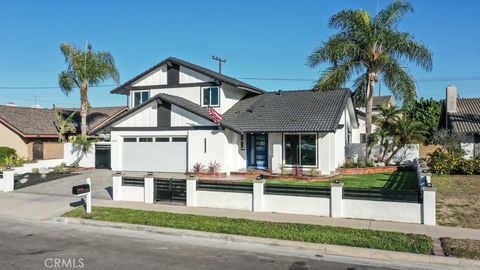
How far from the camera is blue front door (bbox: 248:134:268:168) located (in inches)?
933

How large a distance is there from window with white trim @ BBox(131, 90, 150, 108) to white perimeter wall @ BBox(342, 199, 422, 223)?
17.4m

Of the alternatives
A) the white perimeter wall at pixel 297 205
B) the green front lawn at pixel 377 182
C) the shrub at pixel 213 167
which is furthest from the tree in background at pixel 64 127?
the white perimeter wall at pixel 297 205

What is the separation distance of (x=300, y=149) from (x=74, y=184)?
37.6 ft

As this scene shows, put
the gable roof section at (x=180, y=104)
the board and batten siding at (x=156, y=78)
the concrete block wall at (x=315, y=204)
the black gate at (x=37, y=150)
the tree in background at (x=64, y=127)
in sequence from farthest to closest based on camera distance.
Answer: the tree in background at (x=64, y=127) → the black gate at (x=37, y=150) → the board and batten siding at (x=156, y=78) → the gable roof section at (x=180, y=104) → the concrete block wall at (x=315, y=204)

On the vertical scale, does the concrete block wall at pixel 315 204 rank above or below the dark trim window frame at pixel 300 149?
below

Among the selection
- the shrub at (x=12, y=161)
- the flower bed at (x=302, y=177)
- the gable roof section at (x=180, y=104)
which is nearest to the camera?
the flower bed at (x=302, y=177)

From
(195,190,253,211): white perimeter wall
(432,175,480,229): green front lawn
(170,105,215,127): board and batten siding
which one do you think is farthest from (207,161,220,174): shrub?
(432,175,480,229): green front lawn

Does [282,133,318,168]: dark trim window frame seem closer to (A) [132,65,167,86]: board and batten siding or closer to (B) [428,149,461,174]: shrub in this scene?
(B) [428,149,461,174]: shrub

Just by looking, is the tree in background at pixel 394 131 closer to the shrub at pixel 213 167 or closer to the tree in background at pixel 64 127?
the shrub at pixel 213 167

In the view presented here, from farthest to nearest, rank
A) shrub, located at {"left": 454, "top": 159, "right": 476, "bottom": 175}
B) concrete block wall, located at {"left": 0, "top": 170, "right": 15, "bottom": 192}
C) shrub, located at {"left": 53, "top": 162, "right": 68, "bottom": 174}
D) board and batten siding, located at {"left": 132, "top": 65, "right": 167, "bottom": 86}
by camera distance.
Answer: board and batten siding, located at {"left": 132, "top": 65, "right": 167, "bottom": 86} → shrub, located at {"left": 53, "top": 162, "right": 68, "bottom": 174} → shrub, located at {"left": 454, "top": 159, "right": 476, "bottom": 175} → concrete block wall, located at {"left": 0, "top": 170, "right": 15, "bottom": 192}

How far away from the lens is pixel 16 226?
12172 mm

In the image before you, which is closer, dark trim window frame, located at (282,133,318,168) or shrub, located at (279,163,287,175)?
shrub, located at (279,163,287,175)

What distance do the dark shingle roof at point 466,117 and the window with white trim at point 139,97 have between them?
2023 centimetres

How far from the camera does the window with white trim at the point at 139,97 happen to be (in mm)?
26375
